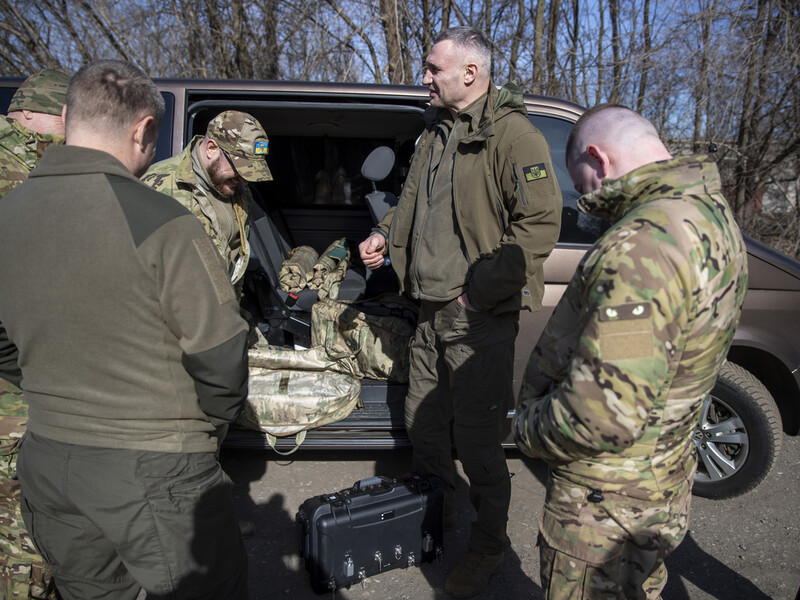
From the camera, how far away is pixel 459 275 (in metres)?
2.36

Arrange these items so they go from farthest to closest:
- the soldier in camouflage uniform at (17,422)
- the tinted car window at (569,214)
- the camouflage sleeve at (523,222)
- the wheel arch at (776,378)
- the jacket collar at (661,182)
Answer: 1. the wheel arch at (776,378)
2. the tinted car window at (569,214)
3. the camouflage sleeve at (523,222)
4. the soldier in camouflage uniform at (17,422)
5. the jacket collar at (661,182)

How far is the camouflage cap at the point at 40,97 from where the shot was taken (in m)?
2.28

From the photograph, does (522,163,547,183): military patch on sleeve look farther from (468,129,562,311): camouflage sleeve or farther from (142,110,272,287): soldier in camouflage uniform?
(142,110,272,287): soldier in camouflage uniform

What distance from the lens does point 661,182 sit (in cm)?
132

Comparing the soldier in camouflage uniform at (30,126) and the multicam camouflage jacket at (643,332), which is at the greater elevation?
the soldier in camouflage uniform at (30,126)

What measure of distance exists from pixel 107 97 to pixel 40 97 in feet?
3.86

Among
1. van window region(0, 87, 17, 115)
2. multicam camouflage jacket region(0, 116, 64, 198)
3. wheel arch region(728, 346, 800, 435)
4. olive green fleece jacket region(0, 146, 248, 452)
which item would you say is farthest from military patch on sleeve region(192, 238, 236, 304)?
wheel arch region(728, 346, 800, 435)

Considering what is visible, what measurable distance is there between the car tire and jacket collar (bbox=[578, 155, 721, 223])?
2142 millimetres

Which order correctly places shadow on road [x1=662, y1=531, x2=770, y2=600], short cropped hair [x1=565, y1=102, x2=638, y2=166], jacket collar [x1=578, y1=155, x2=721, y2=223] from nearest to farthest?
jacket collar [x1=578, y1=155, x2=721, y2=223] → short cropped hair [x1=565, y1=102, x2=638, y2=166] → shadow on road [x1=662, y1=531, x2=770, y2=600]

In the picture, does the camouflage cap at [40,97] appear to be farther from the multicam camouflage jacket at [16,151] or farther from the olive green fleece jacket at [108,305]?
the olive green fleece jacket at [108,305]

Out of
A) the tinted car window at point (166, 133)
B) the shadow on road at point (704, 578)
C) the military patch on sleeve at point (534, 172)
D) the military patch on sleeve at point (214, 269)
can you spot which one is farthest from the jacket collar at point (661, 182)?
the tinted car window at point (166, 133)

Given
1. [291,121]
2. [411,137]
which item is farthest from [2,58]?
[411,137]

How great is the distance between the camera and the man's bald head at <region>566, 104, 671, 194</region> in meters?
1.37

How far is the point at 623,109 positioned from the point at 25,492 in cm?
178
